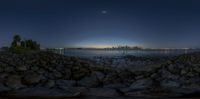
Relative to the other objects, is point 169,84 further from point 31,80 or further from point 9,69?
point 9,69

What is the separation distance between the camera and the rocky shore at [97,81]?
884cm

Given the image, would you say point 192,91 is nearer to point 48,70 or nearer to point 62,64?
point 48,70

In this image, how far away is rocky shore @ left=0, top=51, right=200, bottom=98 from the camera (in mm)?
8844

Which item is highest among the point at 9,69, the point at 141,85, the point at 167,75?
the point at 9,69

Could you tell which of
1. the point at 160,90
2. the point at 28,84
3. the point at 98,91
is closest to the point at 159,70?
the point at 160,90

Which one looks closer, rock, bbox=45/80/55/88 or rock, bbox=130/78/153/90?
rock, bbox=130/78/153/90

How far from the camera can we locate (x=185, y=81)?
10.8 metres

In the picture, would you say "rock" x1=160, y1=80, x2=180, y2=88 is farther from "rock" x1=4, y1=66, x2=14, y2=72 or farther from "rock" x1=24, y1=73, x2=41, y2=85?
"rock" x1=4, y1=66, x2=14, y2=72

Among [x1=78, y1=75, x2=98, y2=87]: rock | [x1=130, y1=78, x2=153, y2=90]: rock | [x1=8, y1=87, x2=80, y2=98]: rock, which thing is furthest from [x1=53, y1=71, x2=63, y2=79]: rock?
[x1=130, y1=78, x2=153, y2=90]: rock

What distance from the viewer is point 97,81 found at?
11.8 meters

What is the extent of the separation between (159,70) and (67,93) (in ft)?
A: 18.2

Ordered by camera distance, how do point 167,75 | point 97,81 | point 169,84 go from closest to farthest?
1. point 169,84
2. point 97,81
3. point 167,75

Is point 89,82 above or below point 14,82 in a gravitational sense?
below

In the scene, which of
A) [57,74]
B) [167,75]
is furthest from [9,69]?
[167,75]
